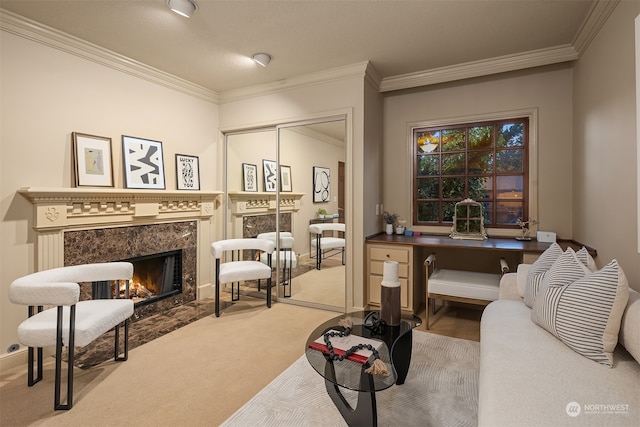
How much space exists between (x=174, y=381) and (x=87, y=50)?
9.40ft

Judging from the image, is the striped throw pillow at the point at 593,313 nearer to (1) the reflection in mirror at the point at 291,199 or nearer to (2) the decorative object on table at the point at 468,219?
(2) the decorative object on table at the point at 468,219

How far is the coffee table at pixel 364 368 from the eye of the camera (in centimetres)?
143

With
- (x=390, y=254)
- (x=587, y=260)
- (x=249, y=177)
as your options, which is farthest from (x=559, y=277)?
(x=249, y=177)

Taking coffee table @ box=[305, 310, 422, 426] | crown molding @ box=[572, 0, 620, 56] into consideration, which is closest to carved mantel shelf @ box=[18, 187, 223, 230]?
coffee table @ box=[305, 310, 422, 426]

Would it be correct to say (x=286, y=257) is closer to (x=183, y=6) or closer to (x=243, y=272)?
(x=243, y=272)

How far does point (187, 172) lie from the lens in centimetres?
378

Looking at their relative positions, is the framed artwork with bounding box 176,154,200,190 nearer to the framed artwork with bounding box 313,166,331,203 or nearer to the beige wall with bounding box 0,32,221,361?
the beige wall with bounding box 0,32,221,361

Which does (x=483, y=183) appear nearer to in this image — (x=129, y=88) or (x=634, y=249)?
(x=634, y=249)

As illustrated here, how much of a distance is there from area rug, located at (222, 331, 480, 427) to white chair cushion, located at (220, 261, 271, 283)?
124 centimetres

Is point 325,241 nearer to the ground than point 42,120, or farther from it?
nearer to the ground

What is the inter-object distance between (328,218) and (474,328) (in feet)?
5.98

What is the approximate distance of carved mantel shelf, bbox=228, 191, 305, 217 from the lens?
3863 millimetres

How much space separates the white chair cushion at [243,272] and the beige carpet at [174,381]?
47 cm

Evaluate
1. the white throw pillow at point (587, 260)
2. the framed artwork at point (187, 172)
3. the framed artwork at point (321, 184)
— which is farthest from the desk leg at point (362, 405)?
the framed artwork at point (187, 172)
